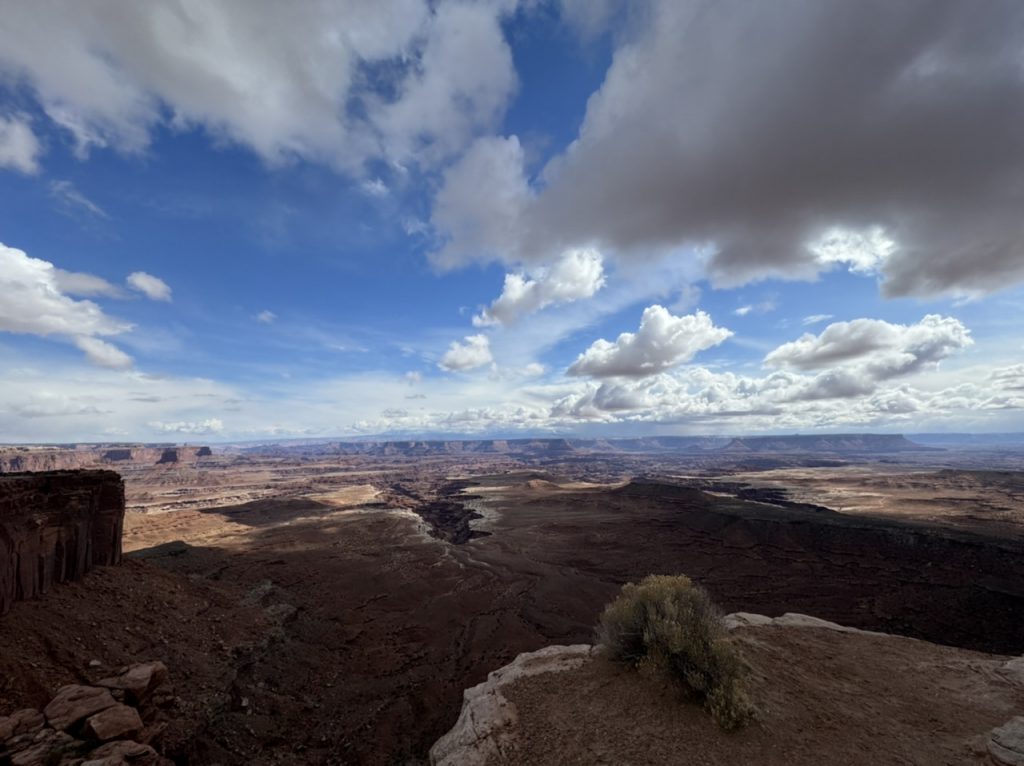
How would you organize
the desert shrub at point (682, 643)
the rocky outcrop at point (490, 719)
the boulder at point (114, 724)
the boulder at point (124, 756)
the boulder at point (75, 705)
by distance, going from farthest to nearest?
the rocky outcrop at point (490, 719), the desert shrub at point (682, 643), the boulder at point (75, 705), the boulder at point (114, 724), the boulder at point (124, 756)

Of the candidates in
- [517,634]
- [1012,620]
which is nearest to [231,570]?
[517,634]

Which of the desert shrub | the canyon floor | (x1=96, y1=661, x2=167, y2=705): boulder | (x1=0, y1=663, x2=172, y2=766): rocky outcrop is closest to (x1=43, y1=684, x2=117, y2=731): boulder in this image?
(x1=0, y1=663, x2=172, y2=766): rocky outcrop

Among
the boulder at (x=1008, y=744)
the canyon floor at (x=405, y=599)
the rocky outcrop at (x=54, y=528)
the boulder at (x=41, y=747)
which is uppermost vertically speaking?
the rocky outcrop at (x=54, y=528)

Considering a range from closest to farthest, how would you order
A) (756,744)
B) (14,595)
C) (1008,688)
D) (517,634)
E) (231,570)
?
1. (756,744)
2. (1008,688)
3. (14,595)
4. (517,634)
5. (231,570)

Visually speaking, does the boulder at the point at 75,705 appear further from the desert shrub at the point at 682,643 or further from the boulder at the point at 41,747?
the desert shrub at the point at 682,643

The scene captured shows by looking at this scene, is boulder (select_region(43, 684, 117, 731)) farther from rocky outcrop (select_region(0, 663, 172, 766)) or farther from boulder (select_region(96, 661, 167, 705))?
boulder (select_region(96, 661, 167, 705))

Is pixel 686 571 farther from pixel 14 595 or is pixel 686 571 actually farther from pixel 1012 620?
pixel 14 595

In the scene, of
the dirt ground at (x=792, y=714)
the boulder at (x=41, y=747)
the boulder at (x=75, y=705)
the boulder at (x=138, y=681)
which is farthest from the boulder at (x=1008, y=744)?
the boulder at (x=138, y=681)
